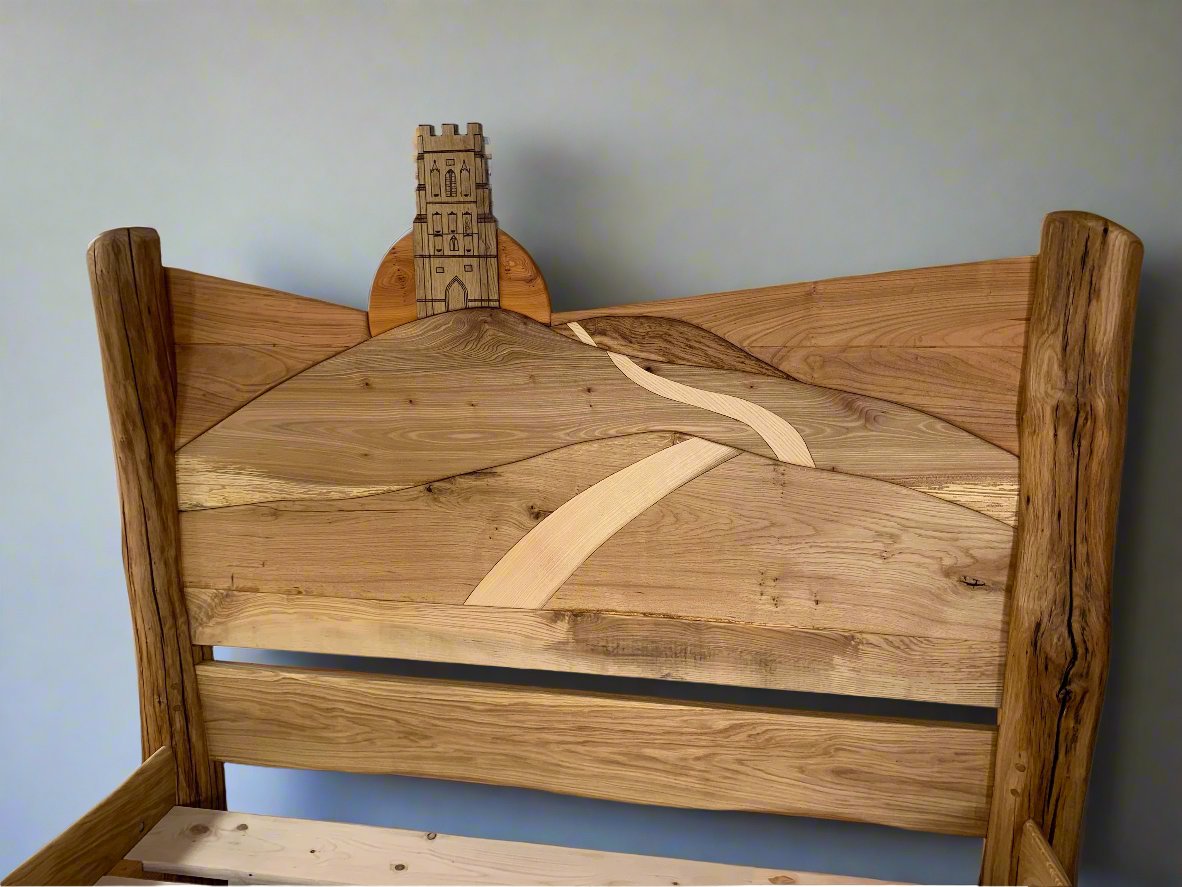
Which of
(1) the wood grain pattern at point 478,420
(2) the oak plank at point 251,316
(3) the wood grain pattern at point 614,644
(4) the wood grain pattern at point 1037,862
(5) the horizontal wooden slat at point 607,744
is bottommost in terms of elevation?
(4) the wood grain pattern at point 1037,862

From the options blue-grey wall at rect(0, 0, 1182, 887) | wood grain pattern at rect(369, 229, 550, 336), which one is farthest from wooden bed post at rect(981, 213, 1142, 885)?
wood grain pattern at rect(369, 229, 550, 336)

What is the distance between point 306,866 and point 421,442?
0.55 meters

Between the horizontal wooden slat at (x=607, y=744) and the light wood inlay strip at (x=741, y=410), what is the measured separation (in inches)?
12.8

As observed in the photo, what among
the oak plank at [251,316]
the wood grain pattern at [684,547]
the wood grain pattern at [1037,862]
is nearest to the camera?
the wood grain pattern at [1037,862]

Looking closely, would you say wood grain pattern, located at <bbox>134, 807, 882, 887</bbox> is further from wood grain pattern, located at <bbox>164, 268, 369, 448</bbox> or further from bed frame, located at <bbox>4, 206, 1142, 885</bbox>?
wood grain pattern, located at <bbox>164, 268, 369, 448</bbox>

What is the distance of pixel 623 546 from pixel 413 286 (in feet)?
1.40

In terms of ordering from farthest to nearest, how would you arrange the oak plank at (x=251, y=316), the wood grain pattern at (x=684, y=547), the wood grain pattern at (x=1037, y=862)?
the oak plank at (x=251, y=316) → the wood grain pattern at (x=684, y=547) → the wood grain pattern at (x=1037, y=862)

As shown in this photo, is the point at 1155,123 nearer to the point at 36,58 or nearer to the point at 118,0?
the point at 118,0

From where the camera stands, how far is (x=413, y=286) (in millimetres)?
1147

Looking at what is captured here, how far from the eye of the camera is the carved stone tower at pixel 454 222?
1100mm

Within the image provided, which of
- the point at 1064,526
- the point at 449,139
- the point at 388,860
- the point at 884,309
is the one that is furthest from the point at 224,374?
the point at 1064,526

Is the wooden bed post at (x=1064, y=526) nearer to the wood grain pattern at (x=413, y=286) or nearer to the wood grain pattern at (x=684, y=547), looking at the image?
the wood grain pattern at (x=684, y=547)

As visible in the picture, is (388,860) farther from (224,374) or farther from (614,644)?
(224,374)

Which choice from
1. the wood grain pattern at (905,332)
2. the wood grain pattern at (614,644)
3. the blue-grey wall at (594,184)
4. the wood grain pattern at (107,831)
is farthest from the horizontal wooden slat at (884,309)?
the wood grain pattern at (107,831)
